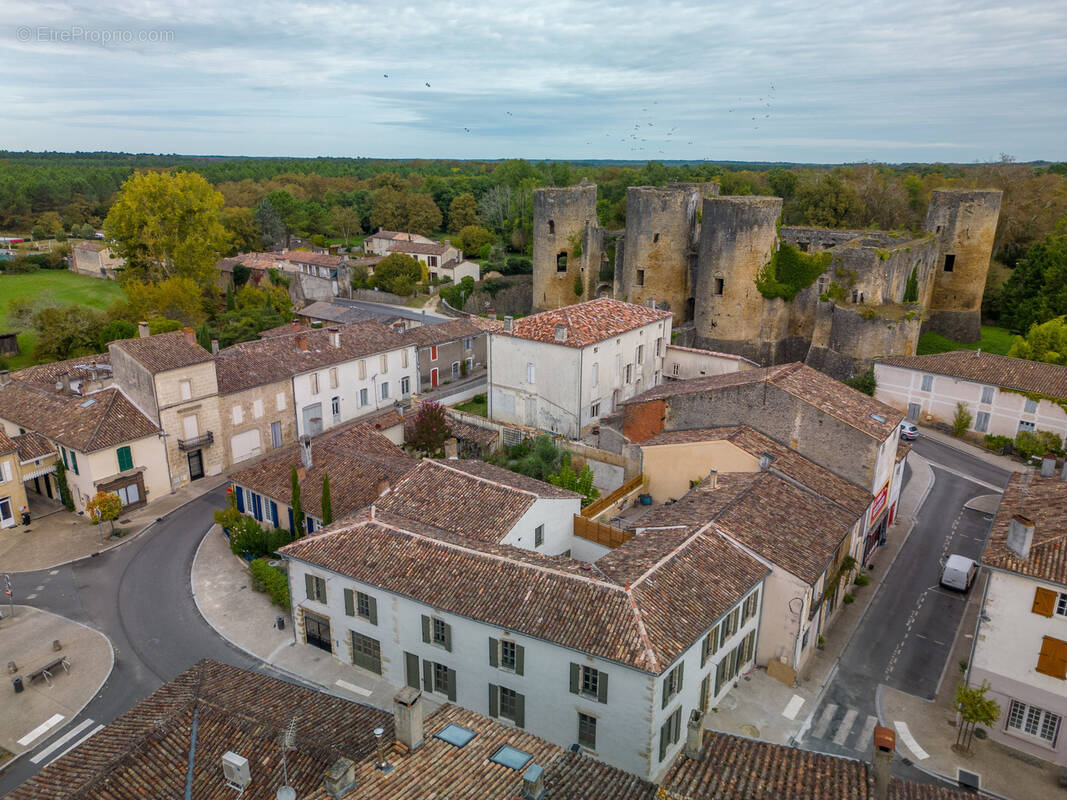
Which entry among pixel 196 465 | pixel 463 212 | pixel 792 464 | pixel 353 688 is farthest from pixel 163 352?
pixel 463 212

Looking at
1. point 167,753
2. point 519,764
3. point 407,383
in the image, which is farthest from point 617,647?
point 407,383

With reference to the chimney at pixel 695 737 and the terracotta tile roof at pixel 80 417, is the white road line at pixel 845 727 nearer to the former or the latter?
the chimney at pixel 695 737

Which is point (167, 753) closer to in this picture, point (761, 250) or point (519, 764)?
point (519, 764)

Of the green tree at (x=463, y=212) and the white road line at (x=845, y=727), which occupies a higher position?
the green tree at (x=463, y=212)

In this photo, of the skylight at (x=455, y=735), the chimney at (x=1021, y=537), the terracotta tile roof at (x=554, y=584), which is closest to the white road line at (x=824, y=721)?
the terracotta tile roof at (x=554, y=584)

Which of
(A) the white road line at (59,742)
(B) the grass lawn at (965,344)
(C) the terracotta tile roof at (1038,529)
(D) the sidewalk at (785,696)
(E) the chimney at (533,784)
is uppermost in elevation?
(C) the terracotta tile roof at (1038,529)

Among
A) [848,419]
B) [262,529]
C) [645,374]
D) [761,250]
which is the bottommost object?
[262,529]

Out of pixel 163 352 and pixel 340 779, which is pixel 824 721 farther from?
pixel 163 352
